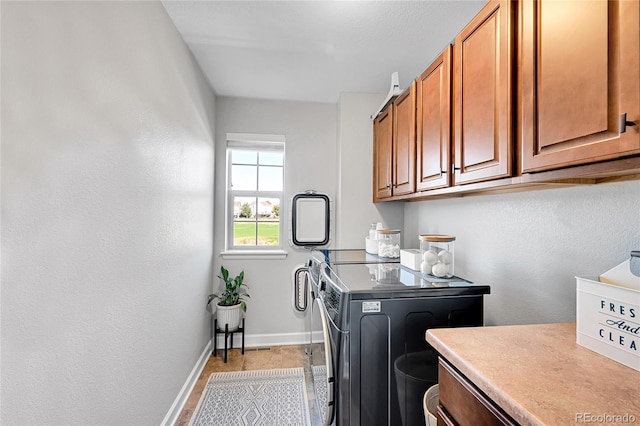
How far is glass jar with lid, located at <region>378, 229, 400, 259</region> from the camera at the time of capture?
229cm

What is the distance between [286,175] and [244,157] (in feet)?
1.64

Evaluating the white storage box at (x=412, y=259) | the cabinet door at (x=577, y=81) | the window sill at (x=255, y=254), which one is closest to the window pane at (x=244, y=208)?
the window sill at (x=255, y=254)

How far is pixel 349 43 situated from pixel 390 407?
2.16 metres

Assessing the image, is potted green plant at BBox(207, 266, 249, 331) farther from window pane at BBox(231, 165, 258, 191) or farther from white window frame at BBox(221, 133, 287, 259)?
window pane at BBox(231, 165, 258, 191)

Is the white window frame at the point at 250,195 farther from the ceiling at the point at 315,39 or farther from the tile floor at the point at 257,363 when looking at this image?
the tile floor at the point at 257,363

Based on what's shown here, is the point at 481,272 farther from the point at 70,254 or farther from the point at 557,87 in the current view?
the point at 70,254

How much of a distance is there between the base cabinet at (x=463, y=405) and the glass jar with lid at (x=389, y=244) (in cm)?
141

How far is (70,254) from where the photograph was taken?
953 mm

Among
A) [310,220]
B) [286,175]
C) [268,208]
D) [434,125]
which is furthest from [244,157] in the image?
[434,125]

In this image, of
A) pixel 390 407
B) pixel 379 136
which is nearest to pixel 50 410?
pixel 390 407

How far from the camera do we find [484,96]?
3.92 ft

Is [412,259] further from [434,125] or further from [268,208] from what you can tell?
[268,208]

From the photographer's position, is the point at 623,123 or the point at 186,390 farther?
the point at 186,390

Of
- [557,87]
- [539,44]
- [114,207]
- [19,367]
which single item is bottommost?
[19,367]
